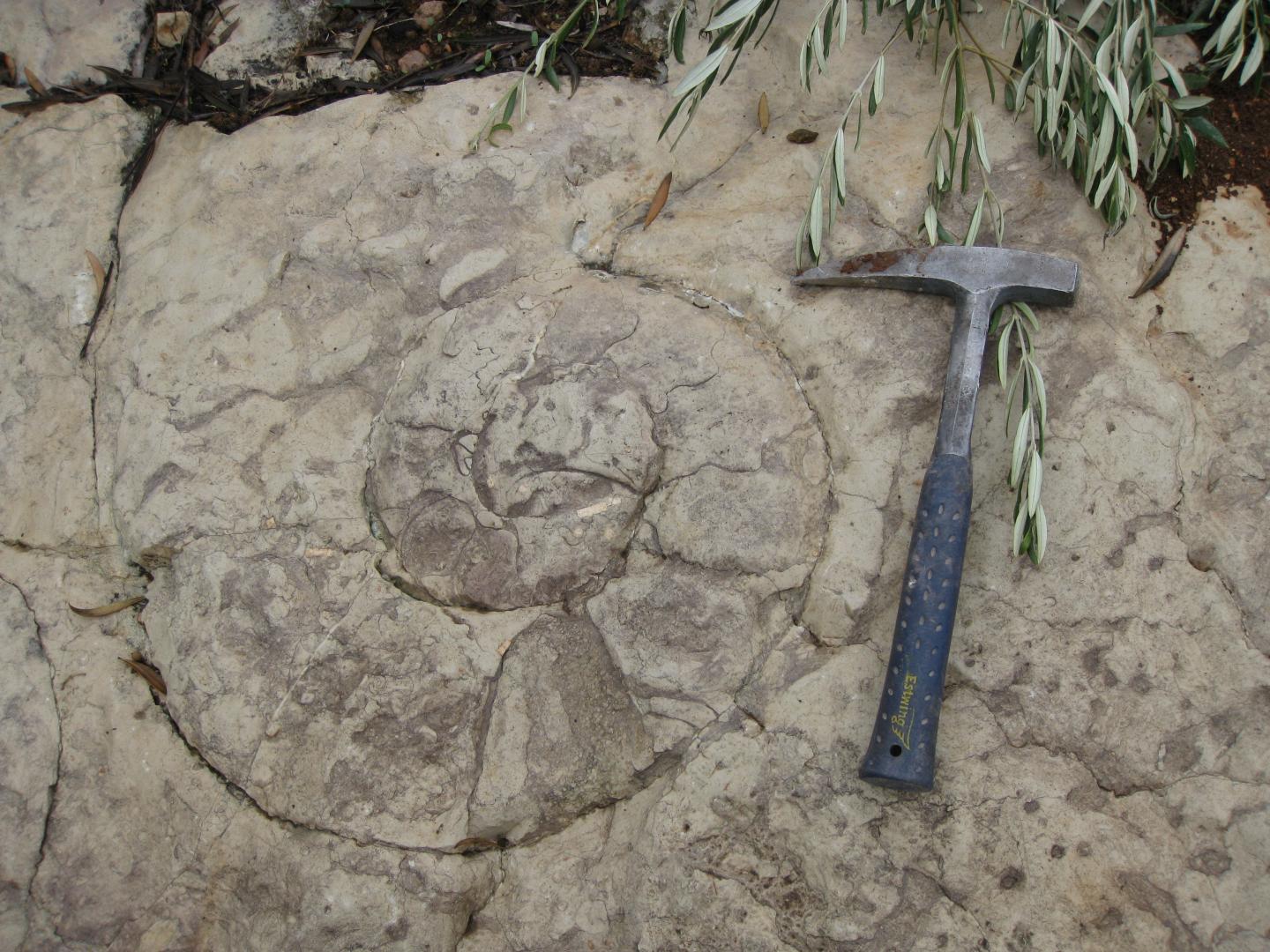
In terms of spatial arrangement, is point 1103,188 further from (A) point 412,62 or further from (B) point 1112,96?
(A) point 412,62

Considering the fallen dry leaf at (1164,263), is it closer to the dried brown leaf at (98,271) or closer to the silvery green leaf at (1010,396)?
the silvery green leaf at (1010,396)

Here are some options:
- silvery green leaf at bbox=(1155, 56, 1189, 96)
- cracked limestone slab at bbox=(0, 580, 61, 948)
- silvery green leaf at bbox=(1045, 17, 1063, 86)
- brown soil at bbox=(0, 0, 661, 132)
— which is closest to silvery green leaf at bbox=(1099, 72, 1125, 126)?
silvery green leaf at bbox=(1045, 17, 1063, 86)

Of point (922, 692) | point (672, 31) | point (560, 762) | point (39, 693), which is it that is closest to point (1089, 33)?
point (672, 31)

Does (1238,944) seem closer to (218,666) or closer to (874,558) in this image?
(874,558)

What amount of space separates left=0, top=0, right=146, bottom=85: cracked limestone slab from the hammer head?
245 cm

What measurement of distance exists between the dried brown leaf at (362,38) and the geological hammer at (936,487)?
1609 mm

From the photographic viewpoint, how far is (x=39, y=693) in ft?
9.37

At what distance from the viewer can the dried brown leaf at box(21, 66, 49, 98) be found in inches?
139

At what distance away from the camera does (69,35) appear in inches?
141

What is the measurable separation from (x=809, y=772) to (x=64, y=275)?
2.52 metres

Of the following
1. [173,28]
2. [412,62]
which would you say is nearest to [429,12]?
[412,62]

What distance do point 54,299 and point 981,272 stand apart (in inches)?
101

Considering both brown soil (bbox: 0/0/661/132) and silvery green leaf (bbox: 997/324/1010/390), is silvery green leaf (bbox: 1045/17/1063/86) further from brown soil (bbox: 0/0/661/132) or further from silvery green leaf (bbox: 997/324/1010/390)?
brown soil (bbox: 0/0/661/132)

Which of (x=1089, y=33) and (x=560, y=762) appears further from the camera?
(x=1089, y=33)
